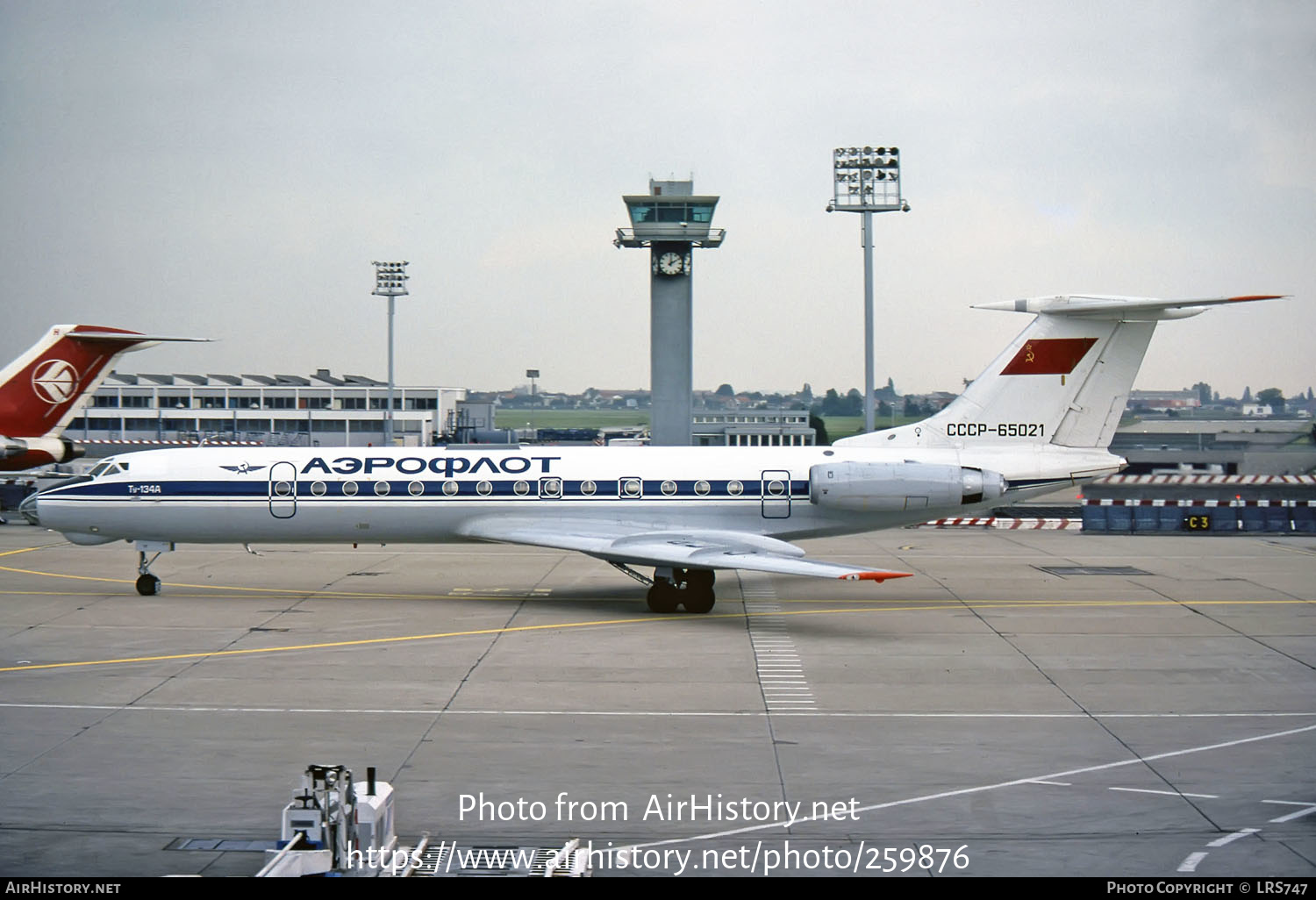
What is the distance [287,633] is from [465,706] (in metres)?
6.13

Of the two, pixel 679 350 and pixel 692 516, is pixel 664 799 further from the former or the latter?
pixel 679 350

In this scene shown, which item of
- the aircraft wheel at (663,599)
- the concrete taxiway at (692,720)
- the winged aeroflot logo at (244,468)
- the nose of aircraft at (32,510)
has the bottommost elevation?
the concrete taxiway at (692,720)

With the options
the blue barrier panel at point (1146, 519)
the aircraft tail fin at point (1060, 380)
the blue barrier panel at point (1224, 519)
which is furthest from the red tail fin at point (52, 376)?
the blue barrier panel at point (1224, 519)

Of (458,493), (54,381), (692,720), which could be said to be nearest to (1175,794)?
(692,720)

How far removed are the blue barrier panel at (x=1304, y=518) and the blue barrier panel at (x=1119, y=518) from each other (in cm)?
494

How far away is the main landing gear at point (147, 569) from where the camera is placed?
2292 cm

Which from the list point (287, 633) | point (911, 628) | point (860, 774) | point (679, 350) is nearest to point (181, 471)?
point (287, 633)

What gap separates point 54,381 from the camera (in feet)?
86.6

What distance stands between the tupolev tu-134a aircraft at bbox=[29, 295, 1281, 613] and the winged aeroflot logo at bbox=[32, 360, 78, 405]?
14.0ft

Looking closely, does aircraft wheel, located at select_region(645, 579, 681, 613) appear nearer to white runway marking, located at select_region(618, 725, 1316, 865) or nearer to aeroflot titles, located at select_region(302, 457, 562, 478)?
aeroflot titles, located at select_region(302, 457, 562, 478)

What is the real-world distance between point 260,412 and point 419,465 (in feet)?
164

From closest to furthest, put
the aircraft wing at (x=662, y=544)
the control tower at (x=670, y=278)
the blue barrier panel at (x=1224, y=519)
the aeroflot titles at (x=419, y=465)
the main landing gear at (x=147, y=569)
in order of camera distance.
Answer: the aircraft wing at (x=662, y=544) < the aeroflot titles at (x=419, y=465) < the main landing gear at (x=147, y=569) < the blue barrier panel at (x=1224, y=519) < the control tower at (x=670, y=278)

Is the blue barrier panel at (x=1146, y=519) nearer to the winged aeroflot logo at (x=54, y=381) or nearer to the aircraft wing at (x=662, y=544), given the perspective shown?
the aircraft wing at (x=662, y=544)

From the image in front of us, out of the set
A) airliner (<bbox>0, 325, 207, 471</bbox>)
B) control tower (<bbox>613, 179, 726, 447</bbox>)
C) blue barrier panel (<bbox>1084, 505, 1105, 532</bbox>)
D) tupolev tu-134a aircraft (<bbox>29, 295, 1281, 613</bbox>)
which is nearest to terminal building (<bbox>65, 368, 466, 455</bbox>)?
control tower (<bbox>613, 179, 726, 447</bbox>)
